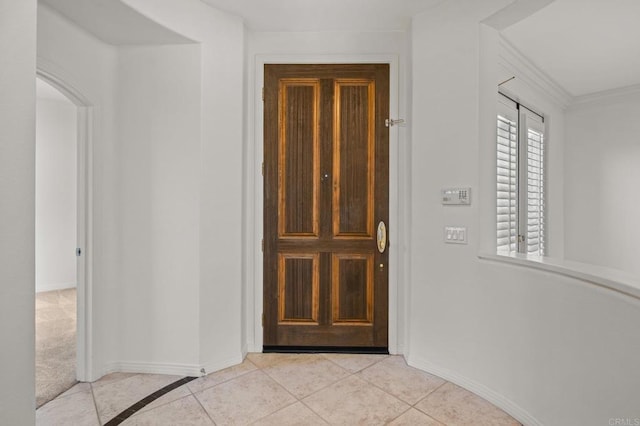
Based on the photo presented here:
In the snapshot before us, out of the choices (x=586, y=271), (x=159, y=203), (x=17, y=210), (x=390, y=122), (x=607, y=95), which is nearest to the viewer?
(x=17, y=210)

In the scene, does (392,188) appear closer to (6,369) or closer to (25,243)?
(25,243)

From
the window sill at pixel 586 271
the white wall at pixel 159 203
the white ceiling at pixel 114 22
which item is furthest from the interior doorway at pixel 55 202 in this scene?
the window sill at pixel 586 271

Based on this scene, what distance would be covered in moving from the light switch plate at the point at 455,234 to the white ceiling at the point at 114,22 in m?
2.32

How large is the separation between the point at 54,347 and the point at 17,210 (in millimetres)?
2144

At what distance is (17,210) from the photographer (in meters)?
1.33

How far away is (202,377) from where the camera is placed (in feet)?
7.65

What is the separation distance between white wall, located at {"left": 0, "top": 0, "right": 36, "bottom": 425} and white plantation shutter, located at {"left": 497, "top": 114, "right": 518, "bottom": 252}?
9.94ft

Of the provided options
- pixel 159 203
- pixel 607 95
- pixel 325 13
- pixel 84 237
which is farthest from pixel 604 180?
pixel 84 237

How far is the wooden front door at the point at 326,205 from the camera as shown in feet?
8.86

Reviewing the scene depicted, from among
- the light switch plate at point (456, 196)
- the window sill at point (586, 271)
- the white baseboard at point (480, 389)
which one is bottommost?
the white baseboard at point (480, 389)

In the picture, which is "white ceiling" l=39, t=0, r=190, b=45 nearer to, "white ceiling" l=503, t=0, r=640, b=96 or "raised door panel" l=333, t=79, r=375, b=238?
"raised door panel" l=333, t=79, r=375, b=238

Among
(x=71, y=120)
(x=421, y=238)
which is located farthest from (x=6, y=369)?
(x=71, y=120)

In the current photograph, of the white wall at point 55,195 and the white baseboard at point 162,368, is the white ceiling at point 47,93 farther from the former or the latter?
the white baseboard at point 162,368

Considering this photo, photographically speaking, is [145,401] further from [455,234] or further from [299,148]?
[455,234]
